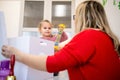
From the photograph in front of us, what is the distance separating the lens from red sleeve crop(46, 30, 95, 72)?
894 millimetres

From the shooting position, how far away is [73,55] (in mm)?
894

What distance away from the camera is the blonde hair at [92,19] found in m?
1.06

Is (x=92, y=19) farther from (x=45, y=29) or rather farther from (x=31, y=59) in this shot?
(x=45, y=29)

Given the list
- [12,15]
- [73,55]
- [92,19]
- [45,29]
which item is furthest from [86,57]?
[12,15]

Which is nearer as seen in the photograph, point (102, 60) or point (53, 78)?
point (102, 60)

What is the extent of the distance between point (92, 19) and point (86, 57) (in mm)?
242

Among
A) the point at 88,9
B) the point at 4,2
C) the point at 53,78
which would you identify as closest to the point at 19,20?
the point at 4,2

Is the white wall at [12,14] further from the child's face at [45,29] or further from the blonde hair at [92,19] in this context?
the blonde hair at [92,19]

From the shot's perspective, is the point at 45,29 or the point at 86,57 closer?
the point at 86,57

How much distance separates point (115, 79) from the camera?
1.02 metres

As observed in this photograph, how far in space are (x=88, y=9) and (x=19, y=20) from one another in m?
2.58

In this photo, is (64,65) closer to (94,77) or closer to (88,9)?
(94,77)

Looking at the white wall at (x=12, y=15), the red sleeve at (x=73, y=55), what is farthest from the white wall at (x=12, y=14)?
the red sleeve at (x=73, y=55)

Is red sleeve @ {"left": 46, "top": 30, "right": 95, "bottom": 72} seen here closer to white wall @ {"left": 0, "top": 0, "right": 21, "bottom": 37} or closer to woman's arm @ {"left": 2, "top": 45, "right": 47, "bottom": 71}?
woman's arm @ {"left": 2, "top": 45, "right": 47, "bottom": 71}
